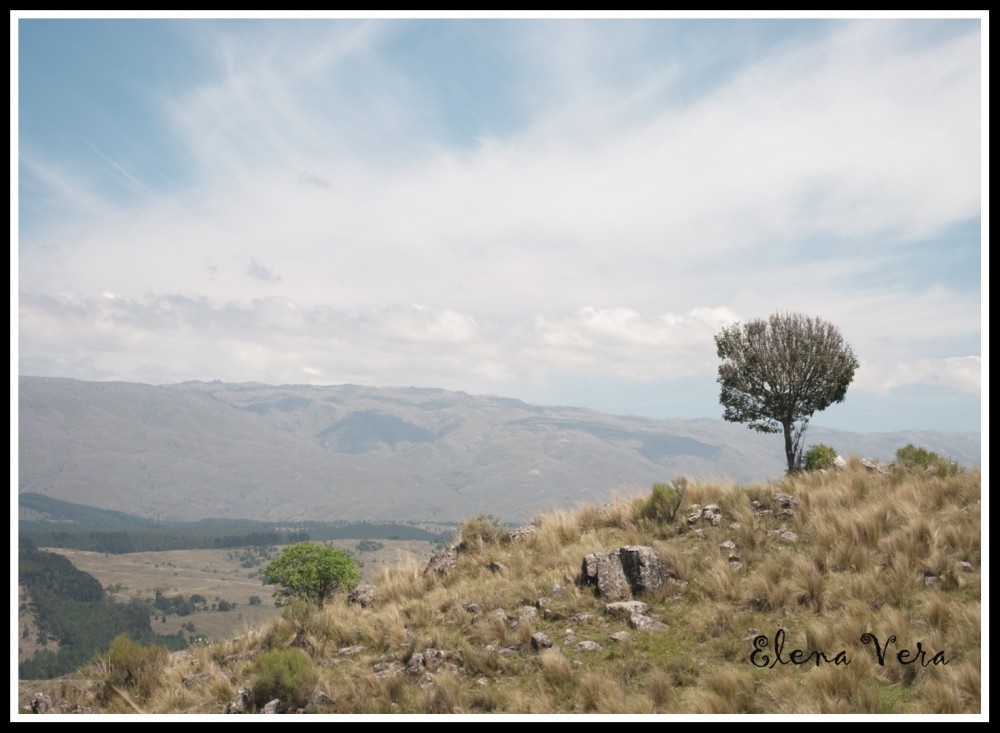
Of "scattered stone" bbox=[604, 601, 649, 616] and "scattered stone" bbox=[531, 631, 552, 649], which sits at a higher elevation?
"scattered stone" bbox=[604, 601, 649, 616]

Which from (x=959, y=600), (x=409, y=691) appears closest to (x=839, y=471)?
(x=959, y=600)

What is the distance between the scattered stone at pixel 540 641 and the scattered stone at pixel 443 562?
6.82m

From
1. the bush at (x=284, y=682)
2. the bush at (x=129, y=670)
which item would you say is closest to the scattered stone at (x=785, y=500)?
the bush at (x=284, y=682)

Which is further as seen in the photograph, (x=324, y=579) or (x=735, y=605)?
(x=324, y=579)

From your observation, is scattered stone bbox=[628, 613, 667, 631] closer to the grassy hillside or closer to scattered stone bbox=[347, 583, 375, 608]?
the grassy hillside

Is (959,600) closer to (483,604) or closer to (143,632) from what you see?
(483,604)

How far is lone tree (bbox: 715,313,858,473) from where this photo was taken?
28750 millimetres

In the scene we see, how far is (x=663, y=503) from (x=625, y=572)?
544 centimetres

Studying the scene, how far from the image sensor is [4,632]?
8.85 meters

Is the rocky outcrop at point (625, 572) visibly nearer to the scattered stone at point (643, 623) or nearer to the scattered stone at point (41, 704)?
the scattered stone at point (643, 623)

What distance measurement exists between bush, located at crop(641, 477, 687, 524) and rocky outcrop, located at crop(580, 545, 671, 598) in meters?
4.36

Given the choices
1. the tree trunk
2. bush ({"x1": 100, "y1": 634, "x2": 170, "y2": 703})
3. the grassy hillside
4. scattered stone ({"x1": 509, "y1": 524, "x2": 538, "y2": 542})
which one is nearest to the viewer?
the grassy hillside

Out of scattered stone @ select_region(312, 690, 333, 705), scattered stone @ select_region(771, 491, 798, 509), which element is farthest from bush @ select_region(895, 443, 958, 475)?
scattered stone @ select_region(312, 690, 333, 705)

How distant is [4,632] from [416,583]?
1104 cm
